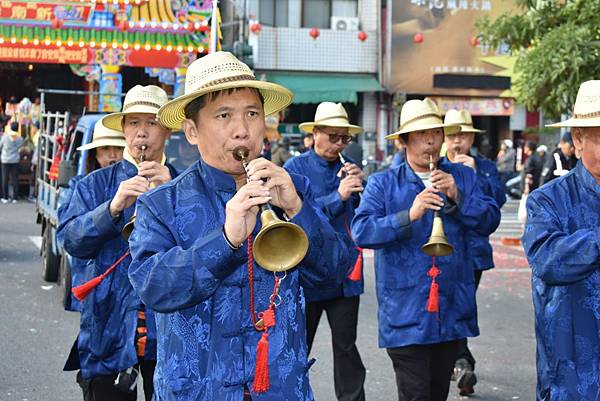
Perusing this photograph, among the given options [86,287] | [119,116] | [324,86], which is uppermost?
[324,86]

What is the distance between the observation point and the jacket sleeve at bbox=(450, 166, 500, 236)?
607 cm

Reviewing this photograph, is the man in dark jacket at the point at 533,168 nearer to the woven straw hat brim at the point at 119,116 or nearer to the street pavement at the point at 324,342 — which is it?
the street pavement at the point at 324,342

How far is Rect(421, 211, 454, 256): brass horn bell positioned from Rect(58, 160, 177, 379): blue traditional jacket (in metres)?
1.42

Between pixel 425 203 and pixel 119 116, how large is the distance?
1.62m

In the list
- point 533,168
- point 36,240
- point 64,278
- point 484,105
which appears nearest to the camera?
point 64,278

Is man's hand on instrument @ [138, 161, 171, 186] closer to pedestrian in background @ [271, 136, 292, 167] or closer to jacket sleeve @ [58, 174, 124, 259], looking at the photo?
jacket sleeve @ [58, 174, 124, 259]

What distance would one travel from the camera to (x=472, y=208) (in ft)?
20.0

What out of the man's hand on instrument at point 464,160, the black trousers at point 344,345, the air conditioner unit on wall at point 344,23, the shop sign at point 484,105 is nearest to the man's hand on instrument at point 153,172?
the black trousers at point 344,345

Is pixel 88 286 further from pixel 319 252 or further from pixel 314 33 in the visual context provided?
pixel 314 33

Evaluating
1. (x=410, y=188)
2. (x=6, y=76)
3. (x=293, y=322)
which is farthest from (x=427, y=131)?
(x=6, y=76)

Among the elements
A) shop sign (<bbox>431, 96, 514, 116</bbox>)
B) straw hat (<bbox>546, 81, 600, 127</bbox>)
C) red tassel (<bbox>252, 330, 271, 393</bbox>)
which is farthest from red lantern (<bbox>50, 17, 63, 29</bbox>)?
red tassel (<bbox>252, 330, 271, 393</bbox>)

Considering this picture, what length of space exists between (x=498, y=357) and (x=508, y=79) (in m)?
25.7

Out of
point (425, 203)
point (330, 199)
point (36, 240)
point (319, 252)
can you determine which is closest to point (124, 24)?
point (36, 240)

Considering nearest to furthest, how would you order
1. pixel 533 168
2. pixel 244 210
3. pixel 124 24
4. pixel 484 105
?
pixel 244 210 < pixel 124 24 < pixel 533 168 < pixel 484 105
